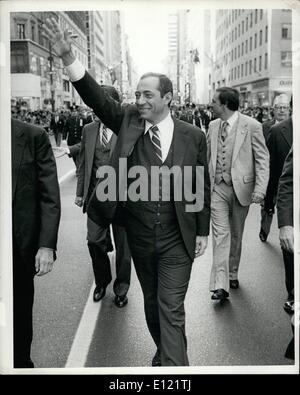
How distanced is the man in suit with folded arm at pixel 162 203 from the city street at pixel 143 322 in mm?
545

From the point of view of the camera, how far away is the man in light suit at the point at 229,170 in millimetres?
4801

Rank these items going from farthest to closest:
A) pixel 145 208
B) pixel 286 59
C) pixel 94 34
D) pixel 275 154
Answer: pixel 94 34 → pixel 275 154 → pixel 286 59 → pixel 145 208

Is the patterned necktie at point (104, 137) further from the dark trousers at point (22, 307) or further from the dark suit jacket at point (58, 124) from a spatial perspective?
Result: the dark trousers at point (22, 307)

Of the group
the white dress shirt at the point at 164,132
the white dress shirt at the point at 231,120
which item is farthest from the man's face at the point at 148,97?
the white dress shirt at the point at 231,120

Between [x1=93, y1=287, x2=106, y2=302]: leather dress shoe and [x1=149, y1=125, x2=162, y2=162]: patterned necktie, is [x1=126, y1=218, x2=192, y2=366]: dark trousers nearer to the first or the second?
[x1=149, y1=125, x2=162, y2=162]: patterned necktie

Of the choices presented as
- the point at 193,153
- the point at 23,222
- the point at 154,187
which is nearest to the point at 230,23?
the point at 193,153

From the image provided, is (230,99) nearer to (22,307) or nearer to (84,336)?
(84,336)

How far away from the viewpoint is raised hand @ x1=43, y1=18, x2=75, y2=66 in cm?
293

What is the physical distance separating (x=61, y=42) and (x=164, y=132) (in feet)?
2.78

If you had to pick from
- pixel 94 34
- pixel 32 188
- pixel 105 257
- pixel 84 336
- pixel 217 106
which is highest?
pixel 94 34

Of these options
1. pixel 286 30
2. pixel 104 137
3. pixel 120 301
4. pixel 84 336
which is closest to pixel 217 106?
pixel 104 137

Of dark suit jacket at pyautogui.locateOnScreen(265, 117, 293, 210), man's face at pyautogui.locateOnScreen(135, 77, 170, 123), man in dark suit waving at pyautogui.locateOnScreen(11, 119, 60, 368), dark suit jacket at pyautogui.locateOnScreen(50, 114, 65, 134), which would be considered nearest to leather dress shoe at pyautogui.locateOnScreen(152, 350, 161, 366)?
man in dark suit waving at pyautogui.locateOnScreen(11, 119, 60, 368)

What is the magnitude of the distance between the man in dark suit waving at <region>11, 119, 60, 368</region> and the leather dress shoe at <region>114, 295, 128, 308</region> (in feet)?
4.97

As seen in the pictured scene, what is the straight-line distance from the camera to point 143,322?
434 cm
